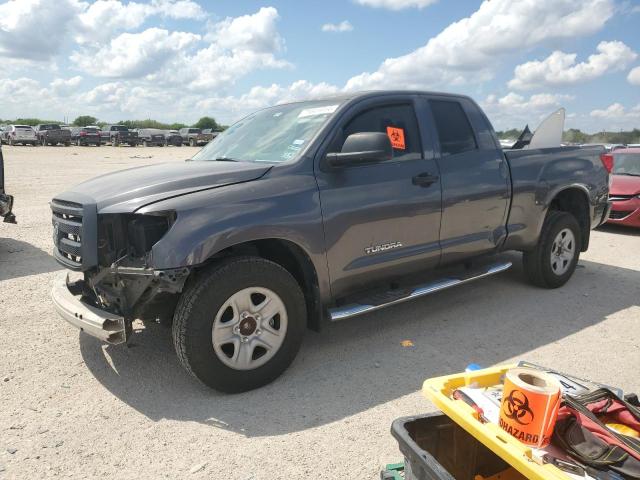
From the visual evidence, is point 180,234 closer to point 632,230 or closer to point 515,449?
point 515,449

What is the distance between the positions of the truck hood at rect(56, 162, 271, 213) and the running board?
1113 mm

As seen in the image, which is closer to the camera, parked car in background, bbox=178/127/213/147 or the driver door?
the driver door

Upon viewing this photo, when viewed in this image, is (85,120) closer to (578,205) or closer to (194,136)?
(194,136)

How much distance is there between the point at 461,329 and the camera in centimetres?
432

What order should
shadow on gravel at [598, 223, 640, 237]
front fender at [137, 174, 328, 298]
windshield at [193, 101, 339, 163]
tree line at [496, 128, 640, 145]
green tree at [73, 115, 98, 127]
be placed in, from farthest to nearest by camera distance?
green tree at [73, 115, 98, 127] < tree line at [496, 128, 640, 145] < shadow on gravel at [598, 223, 640, 237] < windshield at [193, 101, 339, 163] < front fender at [137, 174, 328, 298]

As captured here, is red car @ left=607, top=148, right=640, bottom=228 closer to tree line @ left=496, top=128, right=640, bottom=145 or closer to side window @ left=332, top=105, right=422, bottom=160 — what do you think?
side window @ left=332, top=105, right=422, bottom=160

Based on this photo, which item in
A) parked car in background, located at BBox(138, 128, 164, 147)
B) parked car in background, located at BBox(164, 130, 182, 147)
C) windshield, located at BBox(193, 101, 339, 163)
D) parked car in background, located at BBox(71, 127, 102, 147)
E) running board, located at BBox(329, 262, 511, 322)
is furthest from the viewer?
parked car in background, located at BBox(164, 130, 182, 147)

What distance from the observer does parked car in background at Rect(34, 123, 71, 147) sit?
3978cm

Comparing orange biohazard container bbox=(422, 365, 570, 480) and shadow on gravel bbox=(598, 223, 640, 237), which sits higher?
orange biohazard container bbox=(422, 365, 570, 480)

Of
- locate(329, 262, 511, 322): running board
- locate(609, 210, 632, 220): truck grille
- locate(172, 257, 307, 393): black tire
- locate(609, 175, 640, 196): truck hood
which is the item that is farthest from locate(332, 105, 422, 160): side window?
locate(609, 210, 632, 220): truck grille

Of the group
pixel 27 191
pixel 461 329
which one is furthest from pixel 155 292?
pixel 27 191

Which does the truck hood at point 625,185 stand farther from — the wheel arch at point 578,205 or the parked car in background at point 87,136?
the parked car in background at point 87,136

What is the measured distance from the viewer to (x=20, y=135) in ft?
125

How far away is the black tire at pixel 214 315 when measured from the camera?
9.70 ft
